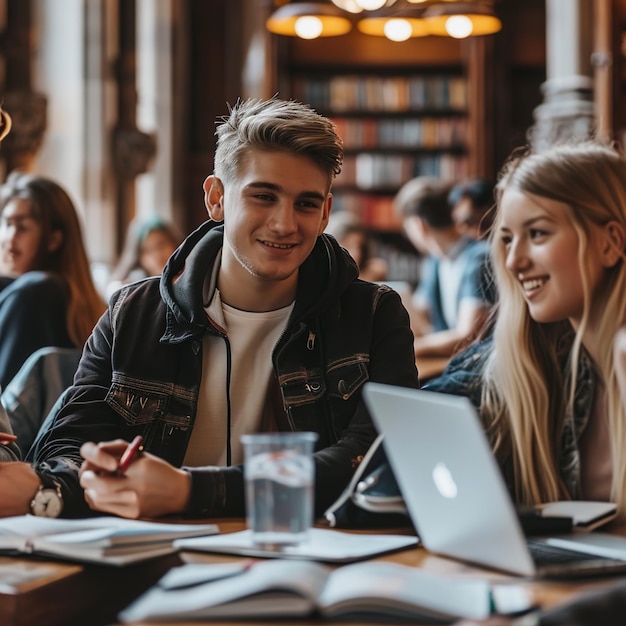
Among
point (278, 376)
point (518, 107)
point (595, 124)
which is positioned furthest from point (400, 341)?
point (518, 107)

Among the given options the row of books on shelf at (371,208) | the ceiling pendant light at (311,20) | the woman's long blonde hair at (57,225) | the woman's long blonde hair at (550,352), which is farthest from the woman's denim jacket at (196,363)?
the row of books on shelf at (371,208)

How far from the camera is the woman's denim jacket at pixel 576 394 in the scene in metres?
1.96

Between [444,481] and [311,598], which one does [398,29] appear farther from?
[311,598]

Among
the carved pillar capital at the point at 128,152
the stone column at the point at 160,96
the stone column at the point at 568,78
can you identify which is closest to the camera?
the stone column at the point at 568,78

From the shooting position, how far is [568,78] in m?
6.67

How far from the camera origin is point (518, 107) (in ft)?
32.7

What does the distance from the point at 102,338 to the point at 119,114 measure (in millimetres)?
Result: 5180

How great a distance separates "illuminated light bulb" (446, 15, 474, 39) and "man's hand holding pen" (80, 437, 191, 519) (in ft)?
16.5

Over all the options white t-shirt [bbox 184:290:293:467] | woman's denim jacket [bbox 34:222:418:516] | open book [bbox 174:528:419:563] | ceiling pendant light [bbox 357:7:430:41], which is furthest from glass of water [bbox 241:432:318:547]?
ceiling pendant light [bbox 357:7:430:41]

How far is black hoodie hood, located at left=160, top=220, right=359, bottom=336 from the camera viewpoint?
6.94 feet

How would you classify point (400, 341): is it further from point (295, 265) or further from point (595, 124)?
point (595, 124)

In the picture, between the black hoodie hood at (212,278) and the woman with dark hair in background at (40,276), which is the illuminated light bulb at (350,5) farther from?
the black hoodie hood at (212,278)

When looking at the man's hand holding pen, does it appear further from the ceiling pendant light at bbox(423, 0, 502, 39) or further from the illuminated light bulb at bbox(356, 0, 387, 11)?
the illuminated light bulb at bbox(356, 0, 387, 11)

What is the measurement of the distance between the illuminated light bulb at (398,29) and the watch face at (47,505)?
5.27 m
